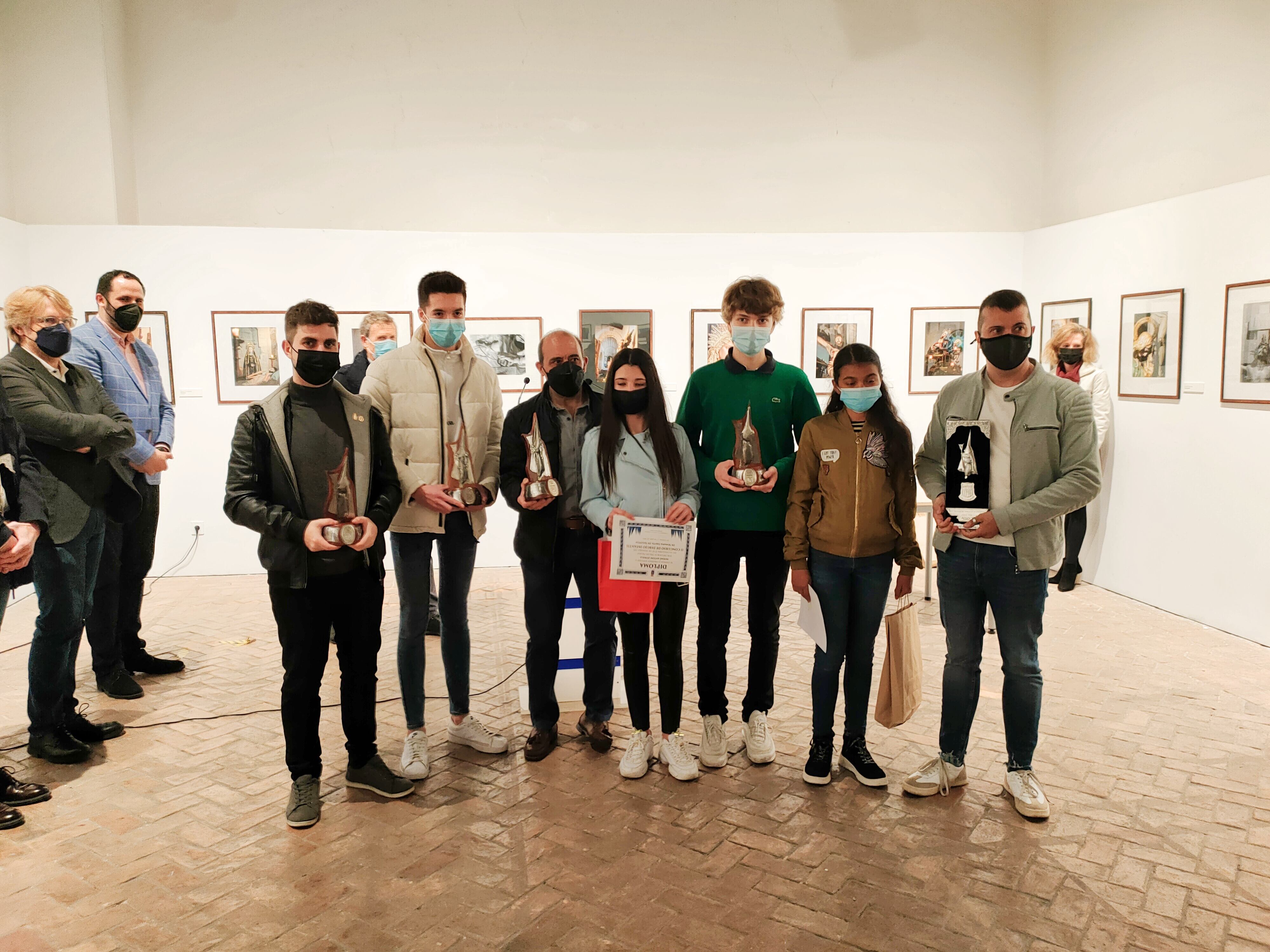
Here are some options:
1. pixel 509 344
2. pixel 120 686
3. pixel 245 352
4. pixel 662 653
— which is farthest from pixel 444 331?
pixel 245 352

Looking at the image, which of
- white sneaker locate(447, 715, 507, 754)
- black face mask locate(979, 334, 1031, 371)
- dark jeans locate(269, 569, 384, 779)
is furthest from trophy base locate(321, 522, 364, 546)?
black face mask locate(979, 334, 1031, 371)

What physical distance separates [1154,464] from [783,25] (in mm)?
5884

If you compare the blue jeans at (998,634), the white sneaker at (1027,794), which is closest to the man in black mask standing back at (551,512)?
the blue jeans at (998,634)

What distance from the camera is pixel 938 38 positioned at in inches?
372

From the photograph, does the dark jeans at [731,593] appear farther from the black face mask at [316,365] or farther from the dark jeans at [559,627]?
the black face mask at [316,365]

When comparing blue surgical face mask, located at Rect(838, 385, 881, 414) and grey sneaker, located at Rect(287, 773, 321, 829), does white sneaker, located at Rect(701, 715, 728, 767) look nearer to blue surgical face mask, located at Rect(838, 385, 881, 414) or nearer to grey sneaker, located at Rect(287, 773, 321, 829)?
blue surgical face mask, located at Rect(838, 385, 881, 414)

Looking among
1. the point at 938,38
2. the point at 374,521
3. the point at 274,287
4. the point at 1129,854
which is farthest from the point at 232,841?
the point at 938,38

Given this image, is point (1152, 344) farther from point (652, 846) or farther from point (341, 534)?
point (341, 534)

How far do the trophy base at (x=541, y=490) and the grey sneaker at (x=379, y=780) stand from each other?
1397 mm

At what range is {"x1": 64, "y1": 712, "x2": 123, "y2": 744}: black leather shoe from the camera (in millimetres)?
4520

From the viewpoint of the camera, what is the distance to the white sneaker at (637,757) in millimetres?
4059

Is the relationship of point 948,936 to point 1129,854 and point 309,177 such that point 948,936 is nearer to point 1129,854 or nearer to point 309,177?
point 1129,854

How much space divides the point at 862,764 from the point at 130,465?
14.7ft

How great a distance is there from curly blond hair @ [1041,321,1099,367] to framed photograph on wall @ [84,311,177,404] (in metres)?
8.22
